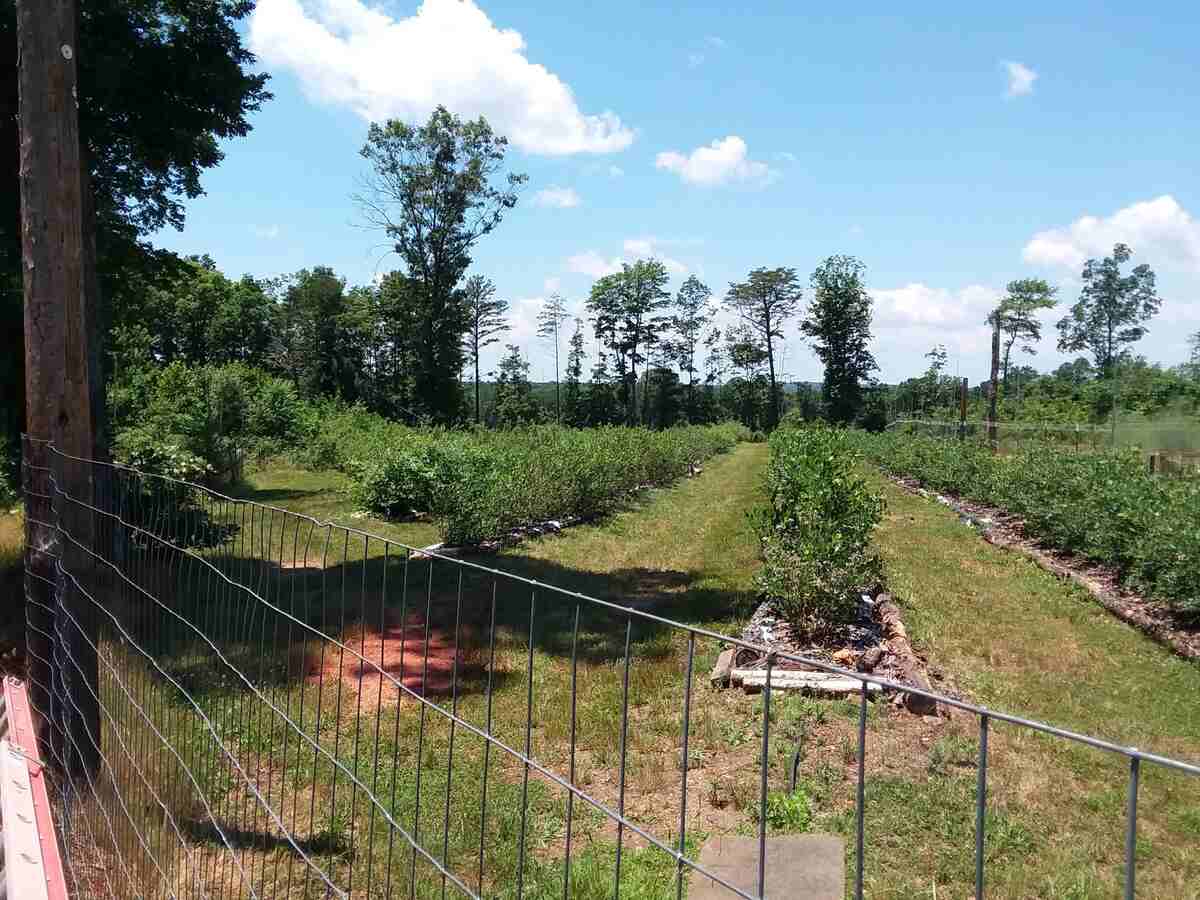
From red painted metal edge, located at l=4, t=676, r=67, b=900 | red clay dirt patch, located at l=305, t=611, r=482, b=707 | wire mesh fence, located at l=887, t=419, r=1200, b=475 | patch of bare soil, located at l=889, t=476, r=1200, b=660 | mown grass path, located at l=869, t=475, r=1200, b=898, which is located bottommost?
red clay dirt patch, located at l=305, t=611, r=482, b=707

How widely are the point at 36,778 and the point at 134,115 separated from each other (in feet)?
26.2

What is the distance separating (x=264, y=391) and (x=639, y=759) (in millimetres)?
24598

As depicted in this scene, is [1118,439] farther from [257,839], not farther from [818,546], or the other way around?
[257,839]

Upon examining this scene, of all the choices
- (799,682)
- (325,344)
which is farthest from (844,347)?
(799,682)

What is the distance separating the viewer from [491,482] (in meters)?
12.1

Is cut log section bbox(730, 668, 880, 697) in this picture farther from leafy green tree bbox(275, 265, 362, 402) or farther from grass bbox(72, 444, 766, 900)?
leafy green tree bbox(275, 265, 362, 402)

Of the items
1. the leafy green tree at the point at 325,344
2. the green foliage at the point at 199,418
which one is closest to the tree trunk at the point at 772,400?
the leafy green tree at the point at 325,344

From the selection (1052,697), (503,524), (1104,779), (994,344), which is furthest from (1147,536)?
(994,344)

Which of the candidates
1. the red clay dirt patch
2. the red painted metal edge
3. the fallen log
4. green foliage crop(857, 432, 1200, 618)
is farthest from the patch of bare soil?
the red painted metal edge

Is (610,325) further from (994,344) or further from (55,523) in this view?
(55,523)

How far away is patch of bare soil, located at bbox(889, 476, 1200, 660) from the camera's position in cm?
716

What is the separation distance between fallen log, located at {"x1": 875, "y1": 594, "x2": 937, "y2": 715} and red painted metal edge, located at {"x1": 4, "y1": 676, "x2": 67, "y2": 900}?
3.80 m

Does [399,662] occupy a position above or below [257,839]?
above

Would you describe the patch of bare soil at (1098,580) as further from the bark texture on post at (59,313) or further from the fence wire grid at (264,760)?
the bark texture on post at (59,313)
